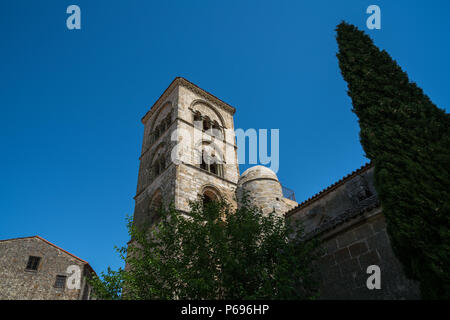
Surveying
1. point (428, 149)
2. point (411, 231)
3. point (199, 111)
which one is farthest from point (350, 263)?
point (199, 111)

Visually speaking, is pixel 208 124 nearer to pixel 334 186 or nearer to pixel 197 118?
pixel 197 118

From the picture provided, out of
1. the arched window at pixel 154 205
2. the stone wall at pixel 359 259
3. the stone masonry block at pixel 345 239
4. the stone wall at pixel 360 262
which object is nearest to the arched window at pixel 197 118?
the arched window at pixel 154 205

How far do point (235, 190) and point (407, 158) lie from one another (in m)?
11.7

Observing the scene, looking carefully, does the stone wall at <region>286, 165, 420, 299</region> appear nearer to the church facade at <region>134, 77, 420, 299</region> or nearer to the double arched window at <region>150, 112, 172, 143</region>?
the church facade at <region>134, 77, 420, 299</region>

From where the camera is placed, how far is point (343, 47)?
9.11 m

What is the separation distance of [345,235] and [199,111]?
50.4 ft

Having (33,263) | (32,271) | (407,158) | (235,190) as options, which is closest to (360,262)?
(407,158)

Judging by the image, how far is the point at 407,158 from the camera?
608 centimetres

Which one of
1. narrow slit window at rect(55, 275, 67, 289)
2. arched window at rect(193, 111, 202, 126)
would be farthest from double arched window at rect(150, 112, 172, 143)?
narrow slit window at rect(55, 275, 67, 289)

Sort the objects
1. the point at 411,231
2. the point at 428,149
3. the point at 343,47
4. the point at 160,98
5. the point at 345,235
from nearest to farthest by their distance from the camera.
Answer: the point at 411,231 → the point at 428,149 → the point at 345,235 → the point at 343,47 → the point at 160,98

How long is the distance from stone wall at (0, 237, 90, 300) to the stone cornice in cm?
1153

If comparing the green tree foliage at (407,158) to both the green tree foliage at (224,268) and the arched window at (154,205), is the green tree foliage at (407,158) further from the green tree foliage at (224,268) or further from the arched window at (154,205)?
the arched window at (154,205)

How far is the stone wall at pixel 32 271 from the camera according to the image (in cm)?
1537
